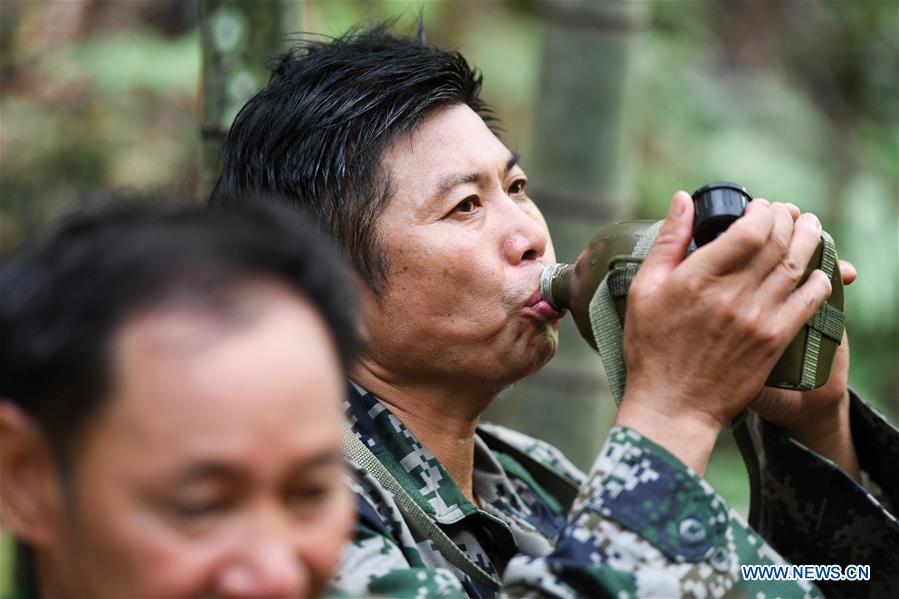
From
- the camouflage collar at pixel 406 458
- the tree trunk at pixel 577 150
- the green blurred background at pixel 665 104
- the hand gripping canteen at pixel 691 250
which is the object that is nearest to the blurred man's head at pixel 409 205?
the camouflage collar at pixel 406 458

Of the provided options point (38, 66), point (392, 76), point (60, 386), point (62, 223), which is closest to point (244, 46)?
point (392, 76)

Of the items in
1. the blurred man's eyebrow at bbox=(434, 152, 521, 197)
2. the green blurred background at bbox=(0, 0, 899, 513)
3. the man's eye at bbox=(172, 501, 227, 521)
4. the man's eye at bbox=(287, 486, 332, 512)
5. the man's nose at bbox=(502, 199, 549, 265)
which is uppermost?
the blurred man's eyebrow at bbox=(434, 152, 521, 197)

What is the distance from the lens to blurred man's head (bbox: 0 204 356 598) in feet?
3.59

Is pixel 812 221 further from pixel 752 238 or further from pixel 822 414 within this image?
pixel 822 414

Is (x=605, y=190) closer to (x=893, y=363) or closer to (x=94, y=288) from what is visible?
(x=94, y=288)

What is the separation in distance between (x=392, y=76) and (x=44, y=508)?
1214mm

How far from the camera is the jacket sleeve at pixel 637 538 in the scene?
56.8 inches

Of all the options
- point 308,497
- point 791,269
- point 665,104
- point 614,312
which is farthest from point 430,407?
point 665,104

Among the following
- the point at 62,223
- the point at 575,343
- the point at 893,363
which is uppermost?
the point at 62,223

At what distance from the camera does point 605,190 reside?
3.30 meters

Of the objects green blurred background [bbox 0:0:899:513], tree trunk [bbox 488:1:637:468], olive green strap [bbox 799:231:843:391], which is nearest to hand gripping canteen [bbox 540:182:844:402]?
olive green strap [bbox 799:231:843:391]

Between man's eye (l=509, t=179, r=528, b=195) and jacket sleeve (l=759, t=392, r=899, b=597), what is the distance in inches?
26.5

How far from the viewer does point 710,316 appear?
5.09 ft

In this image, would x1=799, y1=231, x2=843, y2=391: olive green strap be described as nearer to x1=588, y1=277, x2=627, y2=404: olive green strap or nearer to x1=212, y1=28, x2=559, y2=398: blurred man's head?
x1=588, y1=277, x2=627, y2=404: olive green strap
